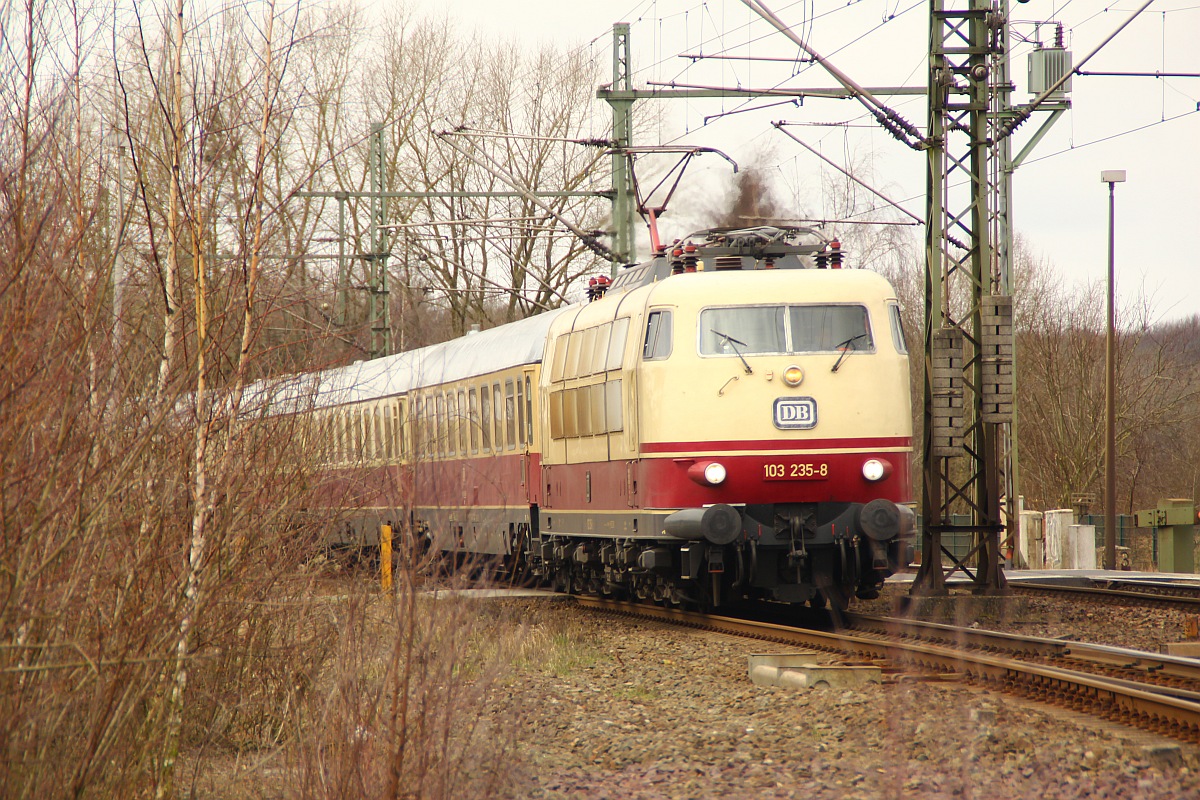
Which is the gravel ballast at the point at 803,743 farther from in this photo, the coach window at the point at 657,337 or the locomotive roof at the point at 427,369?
the coach window at the point at 657,337

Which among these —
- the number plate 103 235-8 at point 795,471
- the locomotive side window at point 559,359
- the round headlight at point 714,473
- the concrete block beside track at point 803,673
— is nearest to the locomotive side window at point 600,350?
the locomotive side window at point 559,359

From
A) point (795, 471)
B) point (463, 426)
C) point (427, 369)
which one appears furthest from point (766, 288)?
point (427, 369)

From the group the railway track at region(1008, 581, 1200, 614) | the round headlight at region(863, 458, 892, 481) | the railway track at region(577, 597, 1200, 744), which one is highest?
the round headlight at region(863, 458, 892, 481)

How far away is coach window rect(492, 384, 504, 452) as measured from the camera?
18797 mm

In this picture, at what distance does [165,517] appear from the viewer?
6.18 metres

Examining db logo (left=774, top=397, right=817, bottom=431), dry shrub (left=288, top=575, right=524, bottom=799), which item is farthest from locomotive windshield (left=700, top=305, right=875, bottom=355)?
dry shrub (left=288, top=575, right=524, bottom=799)

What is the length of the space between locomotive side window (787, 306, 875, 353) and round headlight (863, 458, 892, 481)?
42.5 inches

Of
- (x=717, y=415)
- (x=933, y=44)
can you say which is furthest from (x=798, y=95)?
(x=717, y=415)

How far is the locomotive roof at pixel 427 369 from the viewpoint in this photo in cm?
A: 856

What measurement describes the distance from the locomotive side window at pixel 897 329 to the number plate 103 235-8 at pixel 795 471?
4.46ft

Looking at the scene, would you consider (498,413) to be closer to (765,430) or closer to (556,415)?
(556,415)

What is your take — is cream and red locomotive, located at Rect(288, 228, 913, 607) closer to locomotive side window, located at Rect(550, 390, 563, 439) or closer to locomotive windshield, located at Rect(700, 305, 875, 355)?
locomotive windshield, located at Rect(700, 305, 875, 355)

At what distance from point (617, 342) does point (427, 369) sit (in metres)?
9.21

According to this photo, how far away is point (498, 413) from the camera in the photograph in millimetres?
18953
